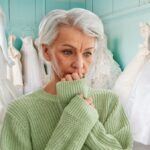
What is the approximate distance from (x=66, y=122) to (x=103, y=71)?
126 cm

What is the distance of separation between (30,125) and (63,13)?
0.31m

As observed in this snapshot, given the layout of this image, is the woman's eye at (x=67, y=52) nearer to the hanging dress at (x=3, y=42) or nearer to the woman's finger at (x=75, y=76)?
the woman's finger at (x=75, y=76)

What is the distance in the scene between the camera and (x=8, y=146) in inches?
33.8

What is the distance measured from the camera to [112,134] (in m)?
0.88

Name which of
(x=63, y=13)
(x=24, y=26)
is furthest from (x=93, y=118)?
(x=24, y=26)

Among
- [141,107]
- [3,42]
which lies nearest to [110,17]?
[3,42]

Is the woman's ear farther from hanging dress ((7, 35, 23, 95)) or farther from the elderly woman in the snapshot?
hanging dress ((7, 35, 23, 95))

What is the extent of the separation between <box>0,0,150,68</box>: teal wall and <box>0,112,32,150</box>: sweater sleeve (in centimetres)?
119

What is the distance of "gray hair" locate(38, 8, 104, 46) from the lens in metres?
0.83

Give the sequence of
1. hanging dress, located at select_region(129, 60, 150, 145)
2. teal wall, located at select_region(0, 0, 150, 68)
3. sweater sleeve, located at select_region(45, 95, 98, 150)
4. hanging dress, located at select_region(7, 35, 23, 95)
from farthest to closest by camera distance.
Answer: hanging dress, located at select_region(7, 35, 23, 95)
teal wall, located at select_region(0, 0, 150, 68)
hanging dress, located at select_region(129, 60, 150, 145)
sweater sleeve, located at select_region(45, 95, 98, 150)

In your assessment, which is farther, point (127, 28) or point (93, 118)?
point (127, 28)

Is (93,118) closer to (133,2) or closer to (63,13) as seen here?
(63,13)

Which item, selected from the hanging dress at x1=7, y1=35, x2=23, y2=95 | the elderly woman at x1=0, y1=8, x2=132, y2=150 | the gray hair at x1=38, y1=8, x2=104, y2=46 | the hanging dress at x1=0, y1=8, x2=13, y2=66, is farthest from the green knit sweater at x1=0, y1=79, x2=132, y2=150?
the hanging dress at x1=7, y1=35, x2=23, y2=95

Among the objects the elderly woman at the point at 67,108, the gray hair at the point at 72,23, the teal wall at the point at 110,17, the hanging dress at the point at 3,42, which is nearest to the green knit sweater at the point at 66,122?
the elderly woman at the point at 67,108
